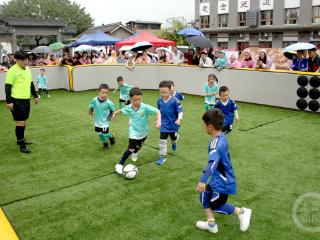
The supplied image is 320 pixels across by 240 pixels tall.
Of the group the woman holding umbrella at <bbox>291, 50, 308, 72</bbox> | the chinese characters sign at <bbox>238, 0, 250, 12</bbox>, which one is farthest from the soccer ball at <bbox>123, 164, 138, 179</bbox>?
the chinese characters sign at <bbox>238, 0, 250, 12</bbox>

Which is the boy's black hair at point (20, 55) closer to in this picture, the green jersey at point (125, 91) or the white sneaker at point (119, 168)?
the white sneaker at point (119, 168)

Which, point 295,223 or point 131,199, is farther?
point 131,199

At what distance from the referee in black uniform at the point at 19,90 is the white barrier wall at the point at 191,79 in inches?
309

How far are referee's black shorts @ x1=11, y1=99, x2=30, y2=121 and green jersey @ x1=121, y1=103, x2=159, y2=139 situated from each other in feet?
8.77

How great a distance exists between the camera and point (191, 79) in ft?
49.0

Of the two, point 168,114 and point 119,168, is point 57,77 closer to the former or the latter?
point 168,114

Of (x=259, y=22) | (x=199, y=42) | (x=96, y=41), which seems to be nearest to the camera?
(x=199, y=42)

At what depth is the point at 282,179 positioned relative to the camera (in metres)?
6.02

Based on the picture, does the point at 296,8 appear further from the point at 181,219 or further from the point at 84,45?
the point at 181,219

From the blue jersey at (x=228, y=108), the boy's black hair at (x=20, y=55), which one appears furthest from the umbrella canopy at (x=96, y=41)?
the blue jersey at (x=228, y=108)

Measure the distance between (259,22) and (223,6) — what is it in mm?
5381

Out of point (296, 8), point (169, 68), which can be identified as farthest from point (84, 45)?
point (296, 8)

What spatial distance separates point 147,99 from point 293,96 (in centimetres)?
551

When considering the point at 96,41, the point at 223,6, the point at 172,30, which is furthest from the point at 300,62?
the point at 172,30
